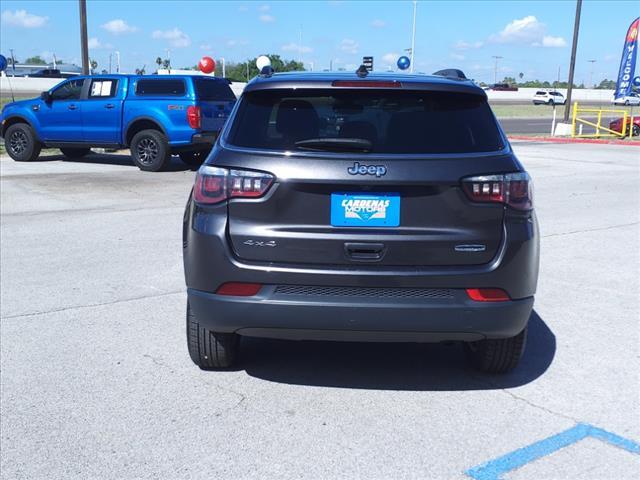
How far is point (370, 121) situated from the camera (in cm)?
372

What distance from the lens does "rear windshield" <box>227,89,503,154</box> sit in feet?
12.0

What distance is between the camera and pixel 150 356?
14.8ft

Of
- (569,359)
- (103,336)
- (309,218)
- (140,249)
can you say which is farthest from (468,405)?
(140,249)

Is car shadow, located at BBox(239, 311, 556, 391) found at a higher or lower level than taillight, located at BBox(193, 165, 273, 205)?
lower

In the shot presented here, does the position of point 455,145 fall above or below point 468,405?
above

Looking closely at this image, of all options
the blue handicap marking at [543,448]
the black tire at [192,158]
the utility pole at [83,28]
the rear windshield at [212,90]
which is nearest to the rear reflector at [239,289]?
the blue handicap marking at [543,448]

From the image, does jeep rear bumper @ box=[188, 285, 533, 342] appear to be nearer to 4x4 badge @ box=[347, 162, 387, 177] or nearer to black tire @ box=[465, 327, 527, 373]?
black tire @ box=[465, 327, 527, 373]

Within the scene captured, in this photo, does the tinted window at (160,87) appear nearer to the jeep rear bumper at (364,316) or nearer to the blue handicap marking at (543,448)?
the jeep rear bumper at (364,316)

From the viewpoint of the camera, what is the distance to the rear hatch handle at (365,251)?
3.51 m

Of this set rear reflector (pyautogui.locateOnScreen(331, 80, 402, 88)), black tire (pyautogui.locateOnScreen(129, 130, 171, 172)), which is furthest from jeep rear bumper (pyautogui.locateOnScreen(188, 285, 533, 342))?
black tire (pyautogui.locateOnScreen(129, 130, 171, 172))

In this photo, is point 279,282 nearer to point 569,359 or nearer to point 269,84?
point 269,84

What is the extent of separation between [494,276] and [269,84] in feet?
5.22

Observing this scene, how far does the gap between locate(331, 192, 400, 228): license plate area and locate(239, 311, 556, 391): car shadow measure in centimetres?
111

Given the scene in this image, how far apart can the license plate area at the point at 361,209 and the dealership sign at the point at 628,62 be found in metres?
28.4
